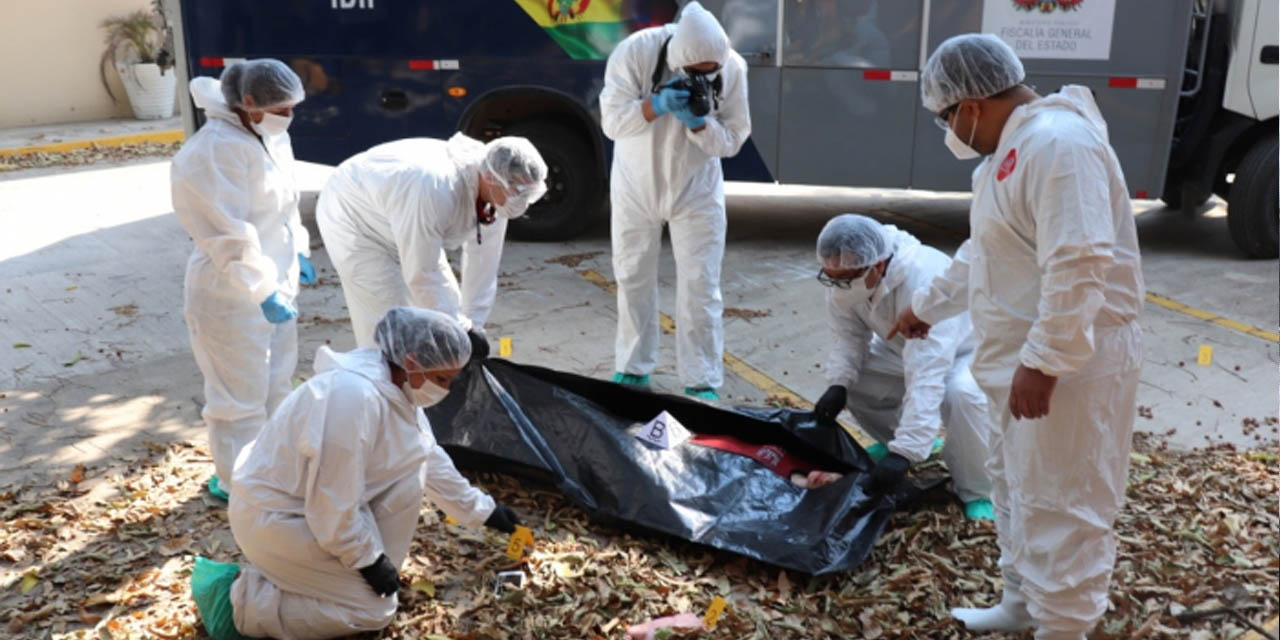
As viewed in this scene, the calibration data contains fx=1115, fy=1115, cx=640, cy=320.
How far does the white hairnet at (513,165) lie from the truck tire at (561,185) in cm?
407

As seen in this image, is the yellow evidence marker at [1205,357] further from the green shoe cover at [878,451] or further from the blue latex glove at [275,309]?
the blue latex glove at [275,309]

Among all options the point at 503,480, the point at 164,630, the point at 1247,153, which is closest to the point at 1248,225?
the point at 1247,153

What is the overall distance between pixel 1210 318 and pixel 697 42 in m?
4.11

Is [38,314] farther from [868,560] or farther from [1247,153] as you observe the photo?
[1247,153]

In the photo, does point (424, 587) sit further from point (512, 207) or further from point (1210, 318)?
point (1210, 318)

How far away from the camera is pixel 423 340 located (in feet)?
11.8

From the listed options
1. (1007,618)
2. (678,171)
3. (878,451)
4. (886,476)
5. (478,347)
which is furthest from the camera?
(678,171)

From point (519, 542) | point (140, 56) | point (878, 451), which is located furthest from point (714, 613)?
point (140, 56)

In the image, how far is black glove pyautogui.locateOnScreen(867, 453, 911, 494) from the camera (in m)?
4.30

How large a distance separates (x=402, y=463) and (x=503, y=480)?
114cm

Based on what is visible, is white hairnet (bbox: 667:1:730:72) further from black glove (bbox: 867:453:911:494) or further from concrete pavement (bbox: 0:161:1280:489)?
black glove (bbox: 867:453:911:494)

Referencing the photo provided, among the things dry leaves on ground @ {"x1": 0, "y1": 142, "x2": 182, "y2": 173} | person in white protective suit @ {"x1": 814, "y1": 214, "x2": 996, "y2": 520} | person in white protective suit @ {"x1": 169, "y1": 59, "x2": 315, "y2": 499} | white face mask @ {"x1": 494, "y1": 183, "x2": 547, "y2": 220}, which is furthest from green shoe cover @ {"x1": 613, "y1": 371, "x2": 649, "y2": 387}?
dry leaves on ground @ {"x1": 0, "y1": 142, "x2": 182, "y2": 173}

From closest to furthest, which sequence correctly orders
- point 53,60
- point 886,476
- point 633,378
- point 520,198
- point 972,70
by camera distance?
point 972,70
point 886,476
point 520,198
point 633,378
point 53,60

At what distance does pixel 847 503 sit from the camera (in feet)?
13.9
